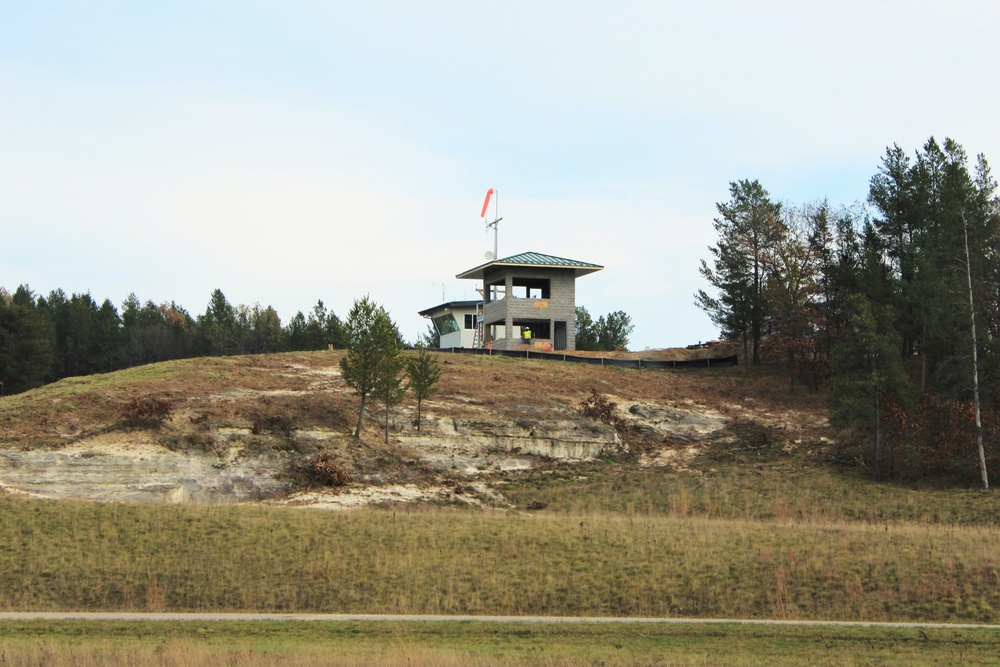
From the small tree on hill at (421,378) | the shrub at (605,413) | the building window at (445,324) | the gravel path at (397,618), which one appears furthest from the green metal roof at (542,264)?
the gravel path at (397,618)

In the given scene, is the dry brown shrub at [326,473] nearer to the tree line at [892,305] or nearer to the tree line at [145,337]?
the tree line at [892,305]

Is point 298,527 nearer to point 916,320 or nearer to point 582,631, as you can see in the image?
point 582,631

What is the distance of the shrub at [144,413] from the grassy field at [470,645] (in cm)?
2276

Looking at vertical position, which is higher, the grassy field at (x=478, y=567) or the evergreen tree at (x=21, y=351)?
the evergreen tree at (x=21, y=351)

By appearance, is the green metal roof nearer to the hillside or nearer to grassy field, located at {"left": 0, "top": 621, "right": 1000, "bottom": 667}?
the hillside

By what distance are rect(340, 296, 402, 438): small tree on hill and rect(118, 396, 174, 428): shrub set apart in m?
7.75

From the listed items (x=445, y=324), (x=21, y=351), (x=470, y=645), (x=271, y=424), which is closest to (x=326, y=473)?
(x=271, y=424)

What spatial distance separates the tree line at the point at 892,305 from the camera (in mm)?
46812

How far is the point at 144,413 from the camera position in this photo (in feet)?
142

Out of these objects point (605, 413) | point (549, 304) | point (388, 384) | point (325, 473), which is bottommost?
point (325, 473)

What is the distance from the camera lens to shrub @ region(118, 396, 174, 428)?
141 ft

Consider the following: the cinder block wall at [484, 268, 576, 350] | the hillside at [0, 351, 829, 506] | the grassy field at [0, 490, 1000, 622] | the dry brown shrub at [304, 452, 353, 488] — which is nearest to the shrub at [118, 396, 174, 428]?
the hillside at [0, 351, 829, 506]

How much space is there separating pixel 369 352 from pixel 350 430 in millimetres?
3726

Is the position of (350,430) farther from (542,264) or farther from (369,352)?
(542,264)
